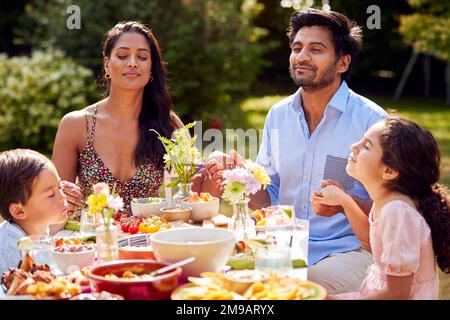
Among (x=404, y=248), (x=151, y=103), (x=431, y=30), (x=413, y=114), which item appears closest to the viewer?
(x=404, y=248)

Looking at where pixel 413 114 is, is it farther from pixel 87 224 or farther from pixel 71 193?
pixel 87 224

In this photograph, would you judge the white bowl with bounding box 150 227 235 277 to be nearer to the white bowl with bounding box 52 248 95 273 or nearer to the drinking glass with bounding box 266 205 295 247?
the white bowl with bounding box 52 248 95 273

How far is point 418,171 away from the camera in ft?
9.29

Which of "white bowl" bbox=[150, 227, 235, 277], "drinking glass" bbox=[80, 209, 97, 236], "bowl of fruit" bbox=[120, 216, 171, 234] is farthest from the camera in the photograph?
"bowl of fruit" bbox=[120, 216, 171, 234]

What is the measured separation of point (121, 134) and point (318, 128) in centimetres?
142

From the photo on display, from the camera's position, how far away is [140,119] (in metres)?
4.82

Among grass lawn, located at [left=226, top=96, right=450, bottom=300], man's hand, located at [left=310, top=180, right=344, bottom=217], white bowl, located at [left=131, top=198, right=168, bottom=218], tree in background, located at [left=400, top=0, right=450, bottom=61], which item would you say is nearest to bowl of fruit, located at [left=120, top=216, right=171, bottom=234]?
white bowl, located at [left=131, top=198, right=168, bottom=218]

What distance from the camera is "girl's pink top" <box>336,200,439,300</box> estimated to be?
2.63 m

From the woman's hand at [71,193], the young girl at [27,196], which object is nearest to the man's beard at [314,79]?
the woman's hand at [71,193]

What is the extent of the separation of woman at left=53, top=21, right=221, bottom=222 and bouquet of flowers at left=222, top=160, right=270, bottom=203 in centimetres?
163

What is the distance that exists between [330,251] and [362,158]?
4.04ft

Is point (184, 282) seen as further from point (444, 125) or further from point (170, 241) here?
point (444, 125)

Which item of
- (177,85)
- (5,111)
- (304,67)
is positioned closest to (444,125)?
(177,85)

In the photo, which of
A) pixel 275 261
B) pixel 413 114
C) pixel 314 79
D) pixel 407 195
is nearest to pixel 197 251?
pixel 275 261
